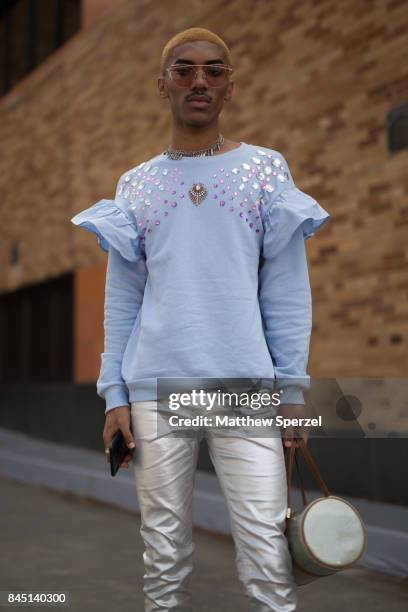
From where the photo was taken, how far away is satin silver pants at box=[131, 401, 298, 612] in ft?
7.20

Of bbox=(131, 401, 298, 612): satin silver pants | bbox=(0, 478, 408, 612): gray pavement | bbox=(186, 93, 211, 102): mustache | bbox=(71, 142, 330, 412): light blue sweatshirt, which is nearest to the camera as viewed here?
bbox=(131, 401, 298, 612): satin silver pants

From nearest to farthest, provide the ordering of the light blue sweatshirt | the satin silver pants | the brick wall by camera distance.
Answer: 1. the satin silver pants
2. the light blue sweatshirt
3. the brick wall

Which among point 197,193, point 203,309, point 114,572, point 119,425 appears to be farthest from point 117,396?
point 114,572

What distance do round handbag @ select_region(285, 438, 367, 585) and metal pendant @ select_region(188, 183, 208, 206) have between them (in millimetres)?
775

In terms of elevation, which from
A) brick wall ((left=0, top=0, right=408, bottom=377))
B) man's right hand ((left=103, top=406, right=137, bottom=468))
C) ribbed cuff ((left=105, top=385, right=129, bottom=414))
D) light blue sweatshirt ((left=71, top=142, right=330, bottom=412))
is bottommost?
man's right hand ((left=103, top=406, right=137, bottom=468))

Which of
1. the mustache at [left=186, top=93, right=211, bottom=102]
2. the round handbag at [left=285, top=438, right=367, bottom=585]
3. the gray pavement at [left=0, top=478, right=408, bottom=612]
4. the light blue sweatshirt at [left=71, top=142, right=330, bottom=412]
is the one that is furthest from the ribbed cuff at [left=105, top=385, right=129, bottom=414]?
the gray pavement at [left=0, top=478, right=408, bottom=612]

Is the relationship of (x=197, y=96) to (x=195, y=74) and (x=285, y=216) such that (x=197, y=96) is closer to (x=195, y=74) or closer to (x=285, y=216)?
(x=195, y=74)

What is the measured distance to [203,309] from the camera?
2.36m

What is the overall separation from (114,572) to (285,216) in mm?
3059

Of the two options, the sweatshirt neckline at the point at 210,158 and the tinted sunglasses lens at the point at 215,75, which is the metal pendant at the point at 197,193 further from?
the tinted sunglasses lens at the point at 215,75

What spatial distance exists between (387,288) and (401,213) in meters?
0.57

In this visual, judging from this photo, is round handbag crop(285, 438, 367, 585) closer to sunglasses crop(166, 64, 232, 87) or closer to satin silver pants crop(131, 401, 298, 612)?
satin silver pants crop(131, 401, 298, 612)

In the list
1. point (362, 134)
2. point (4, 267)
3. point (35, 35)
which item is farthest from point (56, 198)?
point (362, 134)

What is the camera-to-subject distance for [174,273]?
239 cm
